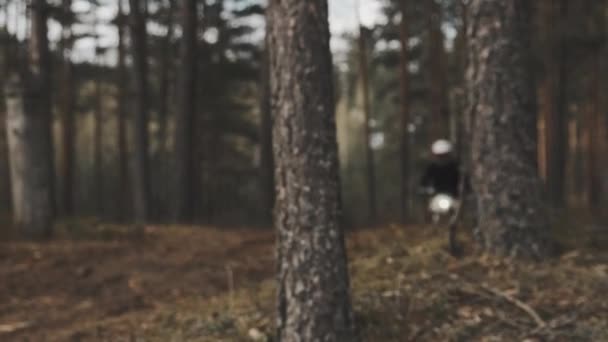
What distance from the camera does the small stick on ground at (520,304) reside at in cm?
538

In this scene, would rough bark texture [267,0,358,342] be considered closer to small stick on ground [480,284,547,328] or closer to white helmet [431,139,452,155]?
small stick on ground [480,284,547,328]

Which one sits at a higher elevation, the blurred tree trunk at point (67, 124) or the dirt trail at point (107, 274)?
the blurred tree trunk at point (67, 124)

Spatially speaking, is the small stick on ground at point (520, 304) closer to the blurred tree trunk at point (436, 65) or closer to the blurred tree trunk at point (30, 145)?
the blurred tree trunk at point (30, 145)

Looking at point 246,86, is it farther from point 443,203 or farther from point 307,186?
point 307,186

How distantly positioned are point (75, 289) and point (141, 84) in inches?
413

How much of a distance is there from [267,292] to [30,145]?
16.7 ft

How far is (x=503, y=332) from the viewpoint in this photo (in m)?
5.37

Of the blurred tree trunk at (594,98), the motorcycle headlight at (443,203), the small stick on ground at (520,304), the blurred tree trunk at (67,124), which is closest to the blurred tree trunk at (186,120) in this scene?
the blurred tree trunk at (67,124)

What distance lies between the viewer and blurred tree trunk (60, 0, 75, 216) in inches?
872

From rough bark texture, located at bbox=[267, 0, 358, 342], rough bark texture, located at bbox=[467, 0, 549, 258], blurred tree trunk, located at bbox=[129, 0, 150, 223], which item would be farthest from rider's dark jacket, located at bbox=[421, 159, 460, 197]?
blurred tree trunk, located at bbox=[129, 0, 150, 223]

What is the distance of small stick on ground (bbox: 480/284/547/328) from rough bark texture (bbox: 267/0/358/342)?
1467 mm

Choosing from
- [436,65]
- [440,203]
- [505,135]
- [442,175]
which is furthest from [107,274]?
[436,65]

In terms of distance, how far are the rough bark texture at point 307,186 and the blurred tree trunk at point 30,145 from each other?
621 centimetres

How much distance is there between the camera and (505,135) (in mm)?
6824
